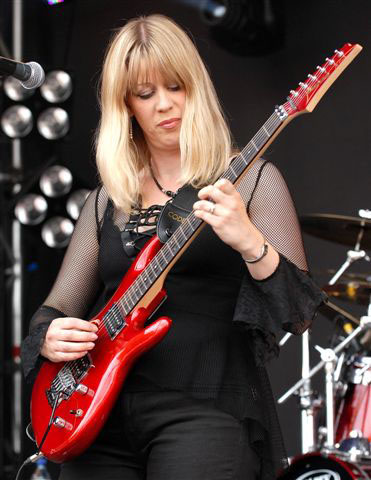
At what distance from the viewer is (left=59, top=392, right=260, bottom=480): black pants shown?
6.10 ft

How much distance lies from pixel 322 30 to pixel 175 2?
78cm

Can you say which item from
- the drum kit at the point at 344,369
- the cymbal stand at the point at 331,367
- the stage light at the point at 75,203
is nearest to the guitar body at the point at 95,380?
the drum kit at the point at 344,369

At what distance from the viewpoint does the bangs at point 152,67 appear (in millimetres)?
2131

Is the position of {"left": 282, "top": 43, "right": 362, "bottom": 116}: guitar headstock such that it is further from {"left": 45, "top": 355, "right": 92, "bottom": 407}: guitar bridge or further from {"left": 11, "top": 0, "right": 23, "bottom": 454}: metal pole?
{"left": 11, "top": 0, "right": 23, "bottom": 454}: metal pole

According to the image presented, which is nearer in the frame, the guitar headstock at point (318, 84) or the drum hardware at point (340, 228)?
the guitar headstock at point (318, 84)

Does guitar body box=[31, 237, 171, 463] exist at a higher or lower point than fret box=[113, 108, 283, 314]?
lower

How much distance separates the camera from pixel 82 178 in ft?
15.3

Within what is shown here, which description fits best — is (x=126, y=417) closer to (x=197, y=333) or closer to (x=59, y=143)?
(x=197, y=333)

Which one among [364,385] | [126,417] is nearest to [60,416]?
[126,417]

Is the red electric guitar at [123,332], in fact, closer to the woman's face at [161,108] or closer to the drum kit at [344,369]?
the woman's face at [161,108]

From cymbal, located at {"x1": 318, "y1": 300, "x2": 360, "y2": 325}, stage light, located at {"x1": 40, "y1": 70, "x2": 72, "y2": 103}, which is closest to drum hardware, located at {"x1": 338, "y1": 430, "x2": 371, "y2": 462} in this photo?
cymbal, located at {"x1": 318, "y1": 300, "x2": 360, "y2": 325}

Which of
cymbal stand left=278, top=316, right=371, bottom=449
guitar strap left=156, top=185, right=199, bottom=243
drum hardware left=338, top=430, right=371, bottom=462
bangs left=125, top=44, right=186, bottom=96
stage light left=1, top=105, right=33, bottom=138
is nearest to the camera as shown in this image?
guitar strap left=156, top=185, right=199, bottom=243

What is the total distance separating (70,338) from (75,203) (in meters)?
2.45

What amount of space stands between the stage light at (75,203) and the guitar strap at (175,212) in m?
2.43
